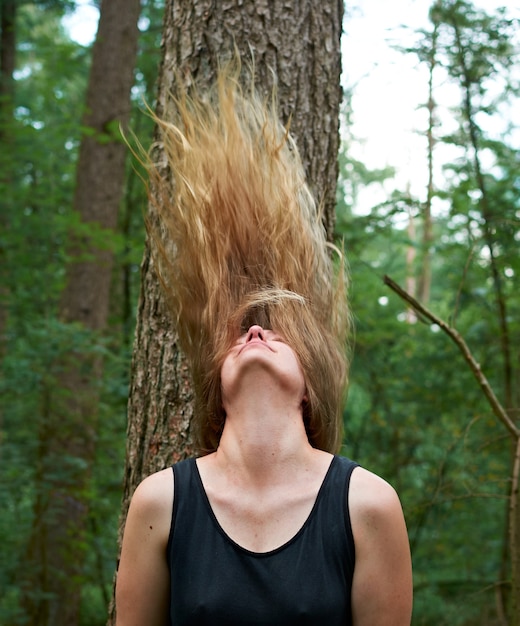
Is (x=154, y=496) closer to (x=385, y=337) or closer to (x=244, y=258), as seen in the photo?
(x=244, y=258)

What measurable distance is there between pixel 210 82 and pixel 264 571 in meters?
1.67

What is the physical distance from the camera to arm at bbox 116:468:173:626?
1.77 meters

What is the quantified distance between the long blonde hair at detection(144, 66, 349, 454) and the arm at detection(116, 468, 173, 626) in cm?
33

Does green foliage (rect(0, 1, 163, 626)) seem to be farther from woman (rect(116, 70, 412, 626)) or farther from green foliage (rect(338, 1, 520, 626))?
woman (rect(116, 70, 412, 626))

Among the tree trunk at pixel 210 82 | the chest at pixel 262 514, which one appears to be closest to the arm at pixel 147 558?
the chest at pixel 262 514

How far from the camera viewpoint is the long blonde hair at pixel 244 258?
2043 mm

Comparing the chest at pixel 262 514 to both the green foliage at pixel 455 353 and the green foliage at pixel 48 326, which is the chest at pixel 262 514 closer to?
the green foliage at pixel 455 353

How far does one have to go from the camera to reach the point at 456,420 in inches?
317

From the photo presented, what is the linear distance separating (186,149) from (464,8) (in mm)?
3616

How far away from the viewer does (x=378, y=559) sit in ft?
5.60

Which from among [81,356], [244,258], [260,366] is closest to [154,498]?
[260,366]

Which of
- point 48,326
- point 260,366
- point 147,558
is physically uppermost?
point 48,326

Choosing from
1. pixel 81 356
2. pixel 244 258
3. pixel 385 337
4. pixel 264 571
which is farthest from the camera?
pixel 385 337

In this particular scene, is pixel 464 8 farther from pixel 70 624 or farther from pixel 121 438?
pixel 70 624
